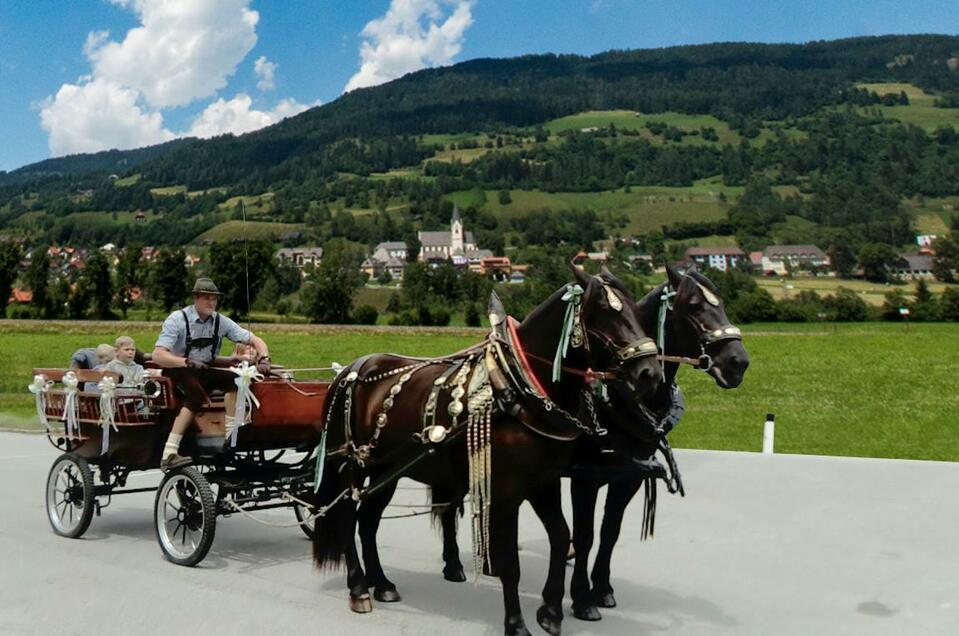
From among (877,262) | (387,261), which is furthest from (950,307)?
(387,261)

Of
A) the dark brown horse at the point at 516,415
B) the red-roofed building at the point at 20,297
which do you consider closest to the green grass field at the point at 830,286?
the red-roofed building at the point at 20,297

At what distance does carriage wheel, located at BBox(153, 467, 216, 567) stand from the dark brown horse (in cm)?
156

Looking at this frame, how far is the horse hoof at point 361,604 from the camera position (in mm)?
6039

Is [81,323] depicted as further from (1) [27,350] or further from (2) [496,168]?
(2) [496,168]

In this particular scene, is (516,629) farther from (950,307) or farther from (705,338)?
(950,307)

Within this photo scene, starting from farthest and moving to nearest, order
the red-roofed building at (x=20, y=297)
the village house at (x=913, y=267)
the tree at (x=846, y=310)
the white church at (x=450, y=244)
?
the white church at (x=450, y=244), the village house at (x=913, y=267), the red-roofed building at (x=20, y=297), the tree at (x=846, y=310)

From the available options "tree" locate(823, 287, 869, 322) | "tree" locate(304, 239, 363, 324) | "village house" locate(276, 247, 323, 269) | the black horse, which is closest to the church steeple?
"village house" locate(276, 247, 323, 269)

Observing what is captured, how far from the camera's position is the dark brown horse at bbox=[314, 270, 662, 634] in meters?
5.06

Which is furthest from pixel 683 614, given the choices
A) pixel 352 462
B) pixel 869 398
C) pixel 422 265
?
pixel 422 265

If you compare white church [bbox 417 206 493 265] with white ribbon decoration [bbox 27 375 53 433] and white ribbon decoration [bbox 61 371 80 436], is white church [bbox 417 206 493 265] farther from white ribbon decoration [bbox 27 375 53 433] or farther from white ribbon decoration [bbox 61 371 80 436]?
white ribbon decoration [bbox 61 371 80 436]

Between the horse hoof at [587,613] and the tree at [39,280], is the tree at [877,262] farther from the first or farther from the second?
the horse hoof at [587,613]

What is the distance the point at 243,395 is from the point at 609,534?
3.25 metres

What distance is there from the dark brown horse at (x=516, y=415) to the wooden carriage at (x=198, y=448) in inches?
58.0

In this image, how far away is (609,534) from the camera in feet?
19.9
